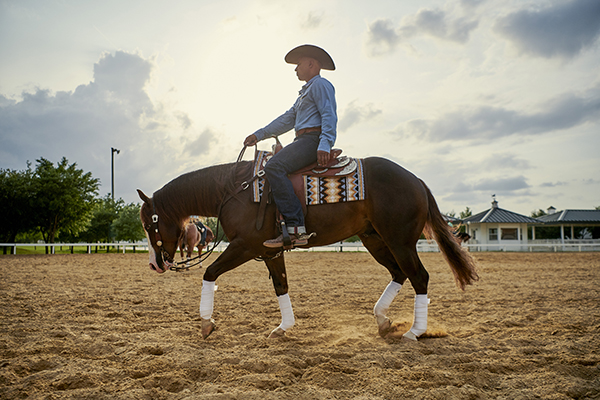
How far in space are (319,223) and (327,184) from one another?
0.44 meters

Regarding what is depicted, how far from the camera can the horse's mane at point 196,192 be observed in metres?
4.20

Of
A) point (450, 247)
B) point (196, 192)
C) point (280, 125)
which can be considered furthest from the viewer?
point (280, 125)

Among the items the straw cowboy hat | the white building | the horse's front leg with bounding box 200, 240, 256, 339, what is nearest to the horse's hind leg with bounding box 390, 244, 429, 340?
the horse's front leg with bounding box 200, 240, 256, 339

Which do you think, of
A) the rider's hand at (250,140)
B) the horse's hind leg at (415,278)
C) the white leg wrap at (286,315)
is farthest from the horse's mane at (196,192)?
the horse's hind leg at (415,278)

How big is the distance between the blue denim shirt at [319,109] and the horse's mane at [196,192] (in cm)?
66

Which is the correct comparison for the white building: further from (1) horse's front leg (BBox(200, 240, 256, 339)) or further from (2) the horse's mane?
(1) horse's front leg (BBox(200, 240, 256, 339))

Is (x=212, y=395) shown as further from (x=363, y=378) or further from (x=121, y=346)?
(x=121, y=346)

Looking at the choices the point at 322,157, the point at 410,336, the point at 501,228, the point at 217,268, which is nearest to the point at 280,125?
the point at 322,157

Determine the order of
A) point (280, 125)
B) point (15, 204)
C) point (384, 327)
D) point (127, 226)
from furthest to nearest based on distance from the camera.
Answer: point (127, 226)
point (15, 204)
point (280, 125)
point (384, 327)

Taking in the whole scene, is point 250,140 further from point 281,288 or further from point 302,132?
point 281,288

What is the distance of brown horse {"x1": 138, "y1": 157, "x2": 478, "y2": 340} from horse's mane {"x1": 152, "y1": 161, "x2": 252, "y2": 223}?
0.01 metres

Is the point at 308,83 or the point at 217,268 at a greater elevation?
Result: the point at 308,83

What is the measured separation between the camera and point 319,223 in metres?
3.92

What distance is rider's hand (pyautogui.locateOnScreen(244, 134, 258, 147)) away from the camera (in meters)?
4.51
